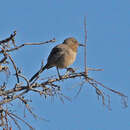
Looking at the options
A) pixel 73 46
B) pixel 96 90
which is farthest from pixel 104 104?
pixel 73 46

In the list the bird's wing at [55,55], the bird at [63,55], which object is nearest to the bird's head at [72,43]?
the bird at [63,55]

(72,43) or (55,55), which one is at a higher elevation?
(72,43)

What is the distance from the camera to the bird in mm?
8789

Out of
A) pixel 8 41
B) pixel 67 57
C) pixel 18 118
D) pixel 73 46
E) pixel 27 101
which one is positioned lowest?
pixel 18 118

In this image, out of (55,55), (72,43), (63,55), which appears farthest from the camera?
(72,43)

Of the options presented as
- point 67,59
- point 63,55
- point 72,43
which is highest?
point 72,43

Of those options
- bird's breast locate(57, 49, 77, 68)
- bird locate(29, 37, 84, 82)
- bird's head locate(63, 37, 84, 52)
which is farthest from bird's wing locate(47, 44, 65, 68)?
bird's head locate(63, 37, 84, 52)

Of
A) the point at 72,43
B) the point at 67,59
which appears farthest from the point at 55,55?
the point at 72,43

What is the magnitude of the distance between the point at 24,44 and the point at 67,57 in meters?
4.14

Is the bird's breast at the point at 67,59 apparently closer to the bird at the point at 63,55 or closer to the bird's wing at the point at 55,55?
the bird at the point at 63,55

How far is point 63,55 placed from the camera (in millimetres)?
8875

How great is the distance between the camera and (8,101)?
500 cm

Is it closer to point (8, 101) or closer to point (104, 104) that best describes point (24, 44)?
point (8, 101)

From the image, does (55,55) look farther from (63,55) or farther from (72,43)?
(72,43)
